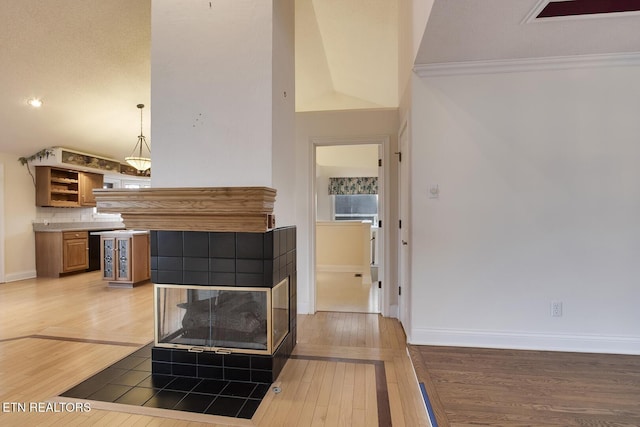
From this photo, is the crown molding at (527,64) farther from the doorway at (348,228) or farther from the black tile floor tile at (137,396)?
the black tile floor tile at (137,396)

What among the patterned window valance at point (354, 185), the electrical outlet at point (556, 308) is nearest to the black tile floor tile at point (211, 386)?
the electrical outlet at point (556, 308)

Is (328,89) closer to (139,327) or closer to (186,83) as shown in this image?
(186,83)

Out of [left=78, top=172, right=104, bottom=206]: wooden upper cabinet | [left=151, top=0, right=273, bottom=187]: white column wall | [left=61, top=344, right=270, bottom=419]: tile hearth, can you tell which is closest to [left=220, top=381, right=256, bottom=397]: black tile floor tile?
[left=61, top=344, right=270, bottom=419]: tile hearth

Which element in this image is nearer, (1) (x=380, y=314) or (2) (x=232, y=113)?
(2) (x=232, y=113)

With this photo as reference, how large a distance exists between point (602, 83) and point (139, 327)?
14.8 feet

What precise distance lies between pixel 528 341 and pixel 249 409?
2.15 m

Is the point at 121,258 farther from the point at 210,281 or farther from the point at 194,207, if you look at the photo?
the point at 194,207

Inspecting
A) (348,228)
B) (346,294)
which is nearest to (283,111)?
(346,294)

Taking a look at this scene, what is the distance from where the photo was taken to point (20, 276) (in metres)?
5.20

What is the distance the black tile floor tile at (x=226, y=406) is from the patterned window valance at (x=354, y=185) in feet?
21.3

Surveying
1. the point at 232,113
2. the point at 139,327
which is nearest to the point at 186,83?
the point at 232,113

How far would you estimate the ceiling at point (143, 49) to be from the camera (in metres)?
2.02

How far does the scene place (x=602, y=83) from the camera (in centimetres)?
240

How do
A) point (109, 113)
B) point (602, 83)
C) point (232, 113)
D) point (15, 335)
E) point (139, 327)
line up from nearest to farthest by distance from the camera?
point (232, 113) < point (602, 83) < point (15, 335) < point (139, 327) < point (109, 113)
